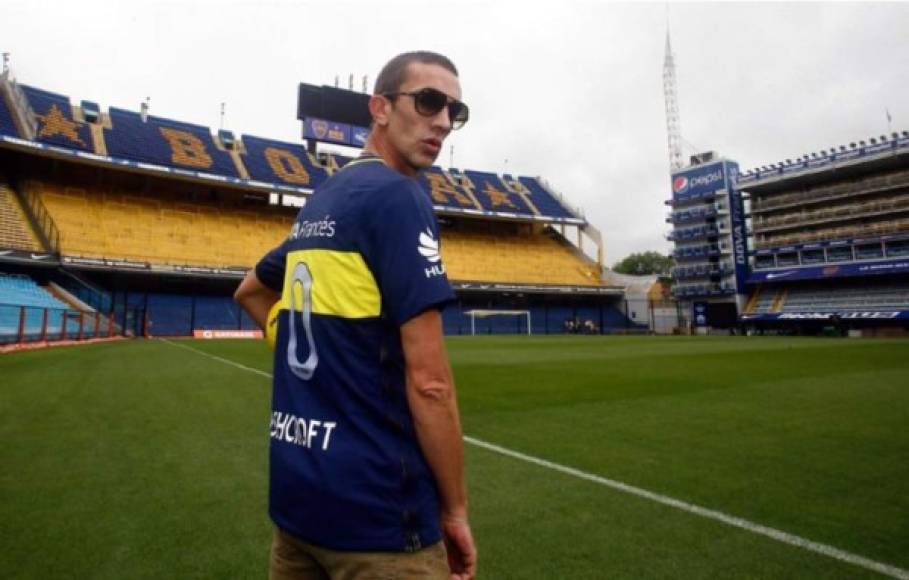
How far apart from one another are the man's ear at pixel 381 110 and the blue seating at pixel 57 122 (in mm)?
40244

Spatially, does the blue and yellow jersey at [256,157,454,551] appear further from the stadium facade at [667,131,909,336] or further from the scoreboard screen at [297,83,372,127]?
the stadium facade at [667,131,909,336]

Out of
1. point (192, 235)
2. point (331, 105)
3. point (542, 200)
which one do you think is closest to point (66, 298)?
point (192, 235)

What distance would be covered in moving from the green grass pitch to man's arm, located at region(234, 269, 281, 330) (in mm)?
1679

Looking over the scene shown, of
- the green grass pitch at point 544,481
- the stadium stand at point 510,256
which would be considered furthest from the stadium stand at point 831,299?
the green grass pitch at point 544,481

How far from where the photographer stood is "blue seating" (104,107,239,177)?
122 ft

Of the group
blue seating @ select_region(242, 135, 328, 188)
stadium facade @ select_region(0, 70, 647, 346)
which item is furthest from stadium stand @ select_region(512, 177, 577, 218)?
blue seating @ select_region(242, 135, 328, 188)

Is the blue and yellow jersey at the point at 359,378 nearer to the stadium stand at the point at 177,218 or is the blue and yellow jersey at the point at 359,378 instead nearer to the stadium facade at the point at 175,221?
→ the stadium facade at the point at 175,221

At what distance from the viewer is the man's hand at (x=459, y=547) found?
1.38 meters

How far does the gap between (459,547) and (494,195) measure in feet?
177

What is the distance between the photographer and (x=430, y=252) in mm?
1388

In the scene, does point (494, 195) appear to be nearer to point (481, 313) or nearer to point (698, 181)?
point (481, 313)

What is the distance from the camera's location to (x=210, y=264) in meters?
37.2

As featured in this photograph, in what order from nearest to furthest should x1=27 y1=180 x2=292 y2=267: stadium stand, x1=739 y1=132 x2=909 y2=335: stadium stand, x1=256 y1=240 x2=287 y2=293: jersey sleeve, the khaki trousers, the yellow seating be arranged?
the khaki trousers, x1=256 y1=240 x2=287 y2=293: jersey sleeve, x1=27 y1=180 x2=292 y2=267: stadium stand, the yellow seating, x1=739 y1=132 x2=909 y2=335: stadium stand

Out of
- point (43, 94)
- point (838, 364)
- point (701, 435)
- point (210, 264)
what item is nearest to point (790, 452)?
point (701, 435)
